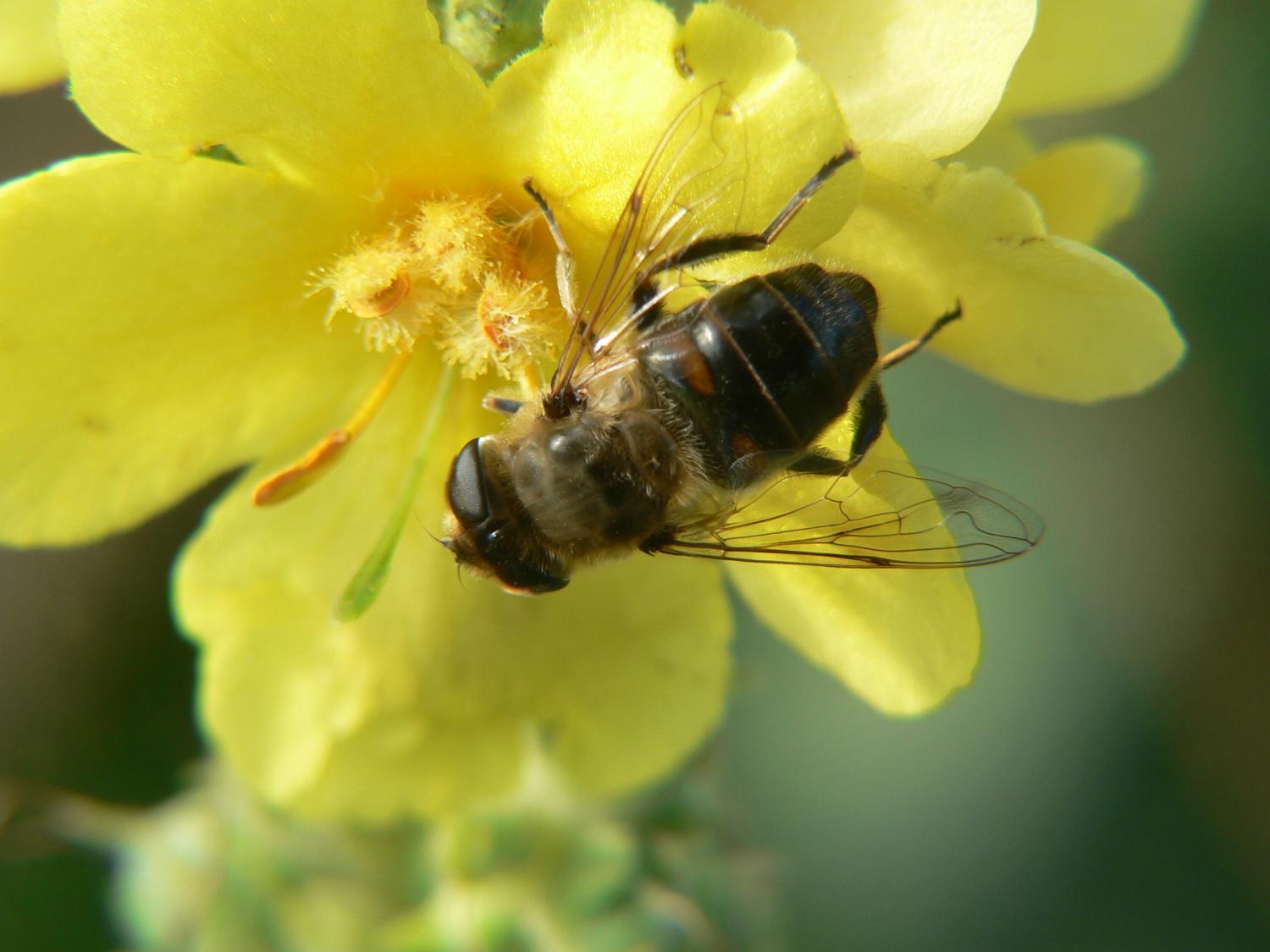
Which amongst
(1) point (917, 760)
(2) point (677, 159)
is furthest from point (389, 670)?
(1) point (917, 760)

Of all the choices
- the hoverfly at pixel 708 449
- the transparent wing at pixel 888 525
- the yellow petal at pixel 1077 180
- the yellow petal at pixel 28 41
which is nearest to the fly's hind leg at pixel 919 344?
the hoverfly at pixel 708 449

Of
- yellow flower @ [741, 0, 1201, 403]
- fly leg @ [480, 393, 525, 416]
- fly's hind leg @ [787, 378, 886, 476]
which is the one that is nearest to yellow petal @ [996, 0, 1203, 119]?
yellow flower @ [741, 0, 1201, 403]

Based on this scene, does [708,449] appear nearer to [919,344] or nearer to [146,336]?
[919,344]

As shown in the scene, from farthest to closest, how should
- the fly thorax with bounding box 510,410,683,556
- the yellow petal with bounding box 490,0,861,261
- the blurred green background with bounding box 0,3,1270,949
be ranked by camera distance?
the blurred green background with bounding box 0,3,1270,949
the fly thorax with bounding box 510,410,683,556
the yellow petal with bounding box 490,0,861,261

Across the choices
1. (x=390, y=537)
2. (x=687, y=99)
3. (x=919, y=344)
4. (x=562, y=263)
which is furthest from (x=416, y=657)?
(x=687, y=99)

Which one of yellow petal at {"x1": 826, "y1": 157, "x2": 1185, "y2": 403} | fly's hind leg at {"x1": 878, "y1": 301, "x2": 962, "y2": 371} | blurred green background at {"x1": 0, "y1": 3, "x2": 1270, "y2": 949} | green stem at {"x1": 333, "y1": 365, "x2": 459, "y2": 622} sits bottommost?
blurred green background at {"x1": 0, "y1": 3, "x2": 1270, "y2": 949}

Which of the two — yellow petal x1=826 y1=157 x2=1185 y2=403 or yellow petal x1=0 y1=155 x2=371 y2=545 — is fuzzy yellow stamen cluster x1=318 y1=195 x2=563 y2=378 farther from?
yellow petal x1=826 y1=157 x2=1185 y2=403
